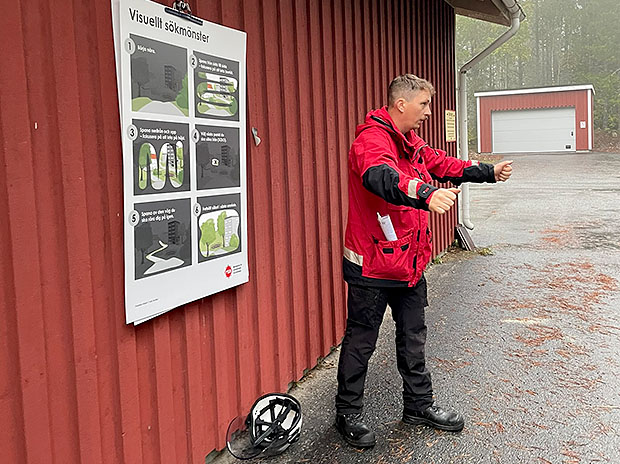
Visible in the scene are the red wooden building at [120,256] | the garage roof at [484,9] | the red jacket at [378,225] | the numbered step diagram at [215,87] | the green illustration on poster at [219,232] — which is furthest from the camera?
the garage roof at [484,9]

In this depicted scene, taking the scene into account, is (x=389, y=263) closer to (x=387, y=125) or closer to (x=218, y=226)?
(x=387, y=125)

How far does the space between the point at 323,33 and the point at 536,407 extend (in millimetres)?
3028

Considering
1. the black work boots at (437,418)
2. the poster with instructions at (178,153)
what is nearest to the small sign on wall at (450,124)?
the black work boots at (437,418)

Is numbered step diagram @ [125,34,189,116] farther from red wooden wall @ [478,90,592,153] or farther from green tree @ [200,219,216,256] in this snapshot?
red wooden wall @ [478,90,592,153]

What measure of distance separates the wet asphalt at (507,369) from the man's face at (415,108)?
180cm

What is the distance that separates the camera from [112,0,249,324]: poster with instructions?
9.02ft

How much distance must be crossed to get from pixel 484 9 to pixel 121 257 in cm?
825

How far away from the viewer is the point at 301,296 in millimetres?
4621

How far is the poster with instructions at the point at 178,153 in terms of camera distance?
9.02 ft

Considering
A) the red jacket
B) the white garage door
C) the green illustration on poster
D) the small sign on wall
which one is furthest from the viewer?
the white garage door

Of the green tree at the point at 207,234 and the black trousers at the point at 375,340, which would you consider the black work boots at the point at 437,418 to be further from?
the green tree at the point at 207,234

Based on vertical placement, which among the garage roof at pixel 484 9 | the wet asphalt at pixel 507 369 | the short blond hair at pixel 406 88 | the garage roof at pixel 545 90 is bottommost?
the wet asphalt at pixel 507 369

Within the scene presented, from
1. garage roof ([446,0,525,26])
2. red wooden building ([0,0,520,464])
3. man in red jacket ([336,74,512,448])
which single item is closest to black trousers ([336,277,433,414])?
man in red jacket ([336,74,512,448])

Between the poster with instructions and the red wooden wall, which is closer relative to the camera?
the poster with instructions
